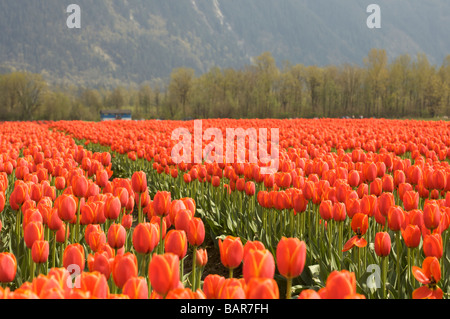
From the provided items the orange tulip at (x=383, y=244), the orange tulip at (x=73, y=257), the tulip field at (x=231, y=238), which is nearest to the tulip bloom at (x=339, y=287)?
the tulip field at (x=231, y=238)

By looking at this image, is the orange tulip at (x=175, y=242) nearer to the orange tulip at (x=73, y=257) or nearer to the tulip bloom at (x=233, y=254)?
the tulip bloom at (x=233, y=254)

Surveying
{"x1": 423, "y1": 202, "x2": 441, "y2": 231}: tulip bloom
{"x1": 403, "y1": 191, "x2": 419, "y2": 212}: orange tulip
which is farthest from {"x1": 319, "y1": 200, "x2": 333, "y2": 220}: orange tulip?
{"x1": 423, "y1": 202, "x2": 441, "y2": 231}: tulip bloom

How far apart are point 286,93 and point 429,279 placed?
7672cm

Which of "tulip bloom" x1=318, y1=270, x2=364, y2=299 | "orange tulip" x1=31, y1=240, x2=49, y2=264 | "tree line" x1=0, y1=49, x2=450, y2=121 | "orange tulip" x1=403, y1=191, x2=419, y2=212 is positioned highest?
"tree line" x1=0, y1=49, x2=450, y2=121

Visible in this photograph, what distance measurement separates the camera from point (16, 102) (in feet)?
211

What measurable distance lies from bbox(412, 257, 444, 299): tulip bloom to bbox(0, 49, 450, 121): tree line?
217ft

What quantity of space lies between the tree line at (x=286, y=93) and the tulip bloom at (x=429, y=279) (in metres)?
66.2

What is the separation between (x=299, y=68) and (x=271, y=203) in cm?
7684

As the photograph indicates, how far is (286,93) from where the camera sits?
76812 mm

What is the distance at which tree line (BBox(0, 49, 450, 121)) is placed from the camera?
64.4 metres

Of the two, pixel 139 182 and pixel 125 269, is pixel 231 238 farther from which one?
pixel 139 182

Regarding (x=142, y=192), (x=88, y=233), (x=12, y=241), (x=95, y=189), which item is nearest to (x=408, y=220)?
(x=88, y=233)

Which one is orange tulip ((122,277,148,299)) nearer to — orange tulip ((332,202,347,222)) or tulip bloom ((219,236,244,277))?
tulip bloom ((219,236,244,277))

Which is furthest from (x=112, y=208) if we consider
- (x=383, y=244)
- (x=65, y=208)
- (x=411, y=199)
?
(x=411, y=199)
